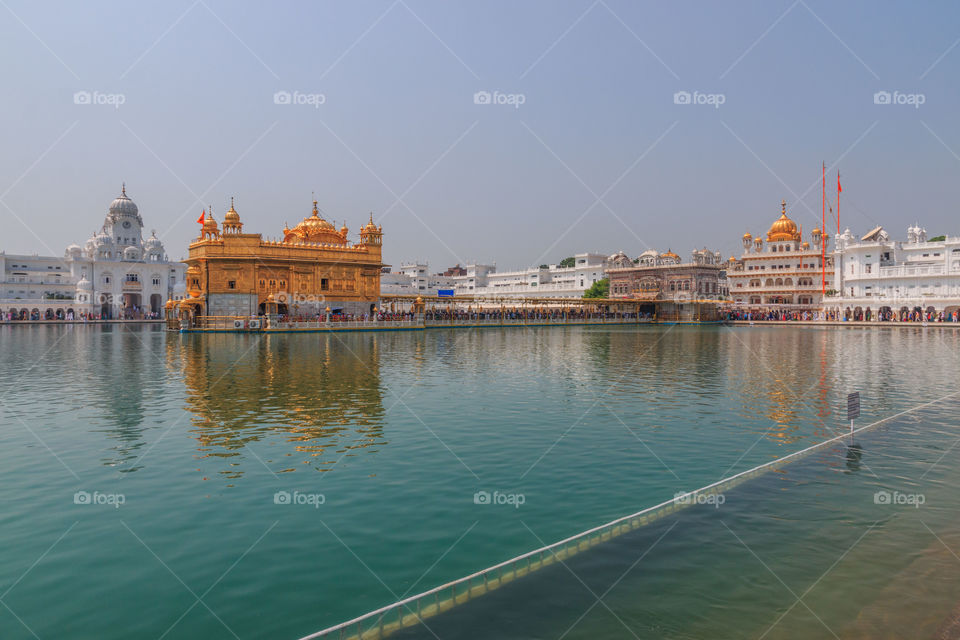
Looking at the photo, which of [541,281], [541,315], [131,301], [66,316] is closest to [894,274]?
[541,315]

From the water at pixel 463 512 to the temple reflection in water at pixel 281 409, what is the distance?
0.11 meters

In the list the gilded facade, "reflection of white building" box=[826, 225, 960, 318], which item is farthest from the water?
"reflection of white building" box=[826, 225, 960, 318]

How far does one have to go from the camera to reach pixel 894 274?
250ft

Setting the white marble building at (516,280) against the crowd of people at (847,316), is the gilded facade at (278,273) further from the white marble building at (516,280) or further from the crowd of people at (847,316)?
the crowd of people at (847,316)

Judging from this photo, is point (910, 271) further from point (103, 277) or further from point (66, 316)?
point (66, 316)

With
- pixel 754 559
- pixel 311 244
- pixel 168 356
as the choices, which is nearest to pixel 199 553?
pixel 754 559

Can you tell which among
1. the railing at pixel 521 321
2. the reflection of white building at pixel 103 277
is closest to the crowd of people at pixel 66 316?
the reflection of white building at pixel 103 277

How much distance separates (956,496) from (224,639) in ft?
34.6

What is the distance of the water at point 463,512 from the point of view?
6.09 m

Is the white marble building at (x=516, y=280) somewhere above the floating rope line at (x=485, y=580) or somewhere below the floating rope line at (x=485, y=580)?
above

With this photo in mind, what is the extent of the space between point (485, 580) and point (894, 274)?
87.2m

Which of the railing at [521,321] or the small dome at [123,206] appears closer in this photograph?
the railing at [521,321]

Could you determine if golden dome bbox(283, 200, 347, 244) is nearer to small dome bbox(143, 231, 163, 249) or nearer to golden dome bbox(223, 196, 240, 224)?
golden dome bbox(223, 196, 240, 224)

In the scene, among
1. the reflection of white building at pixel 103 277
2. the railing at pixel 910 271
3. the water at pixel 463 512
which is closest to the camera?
the water at pixel 463 512
